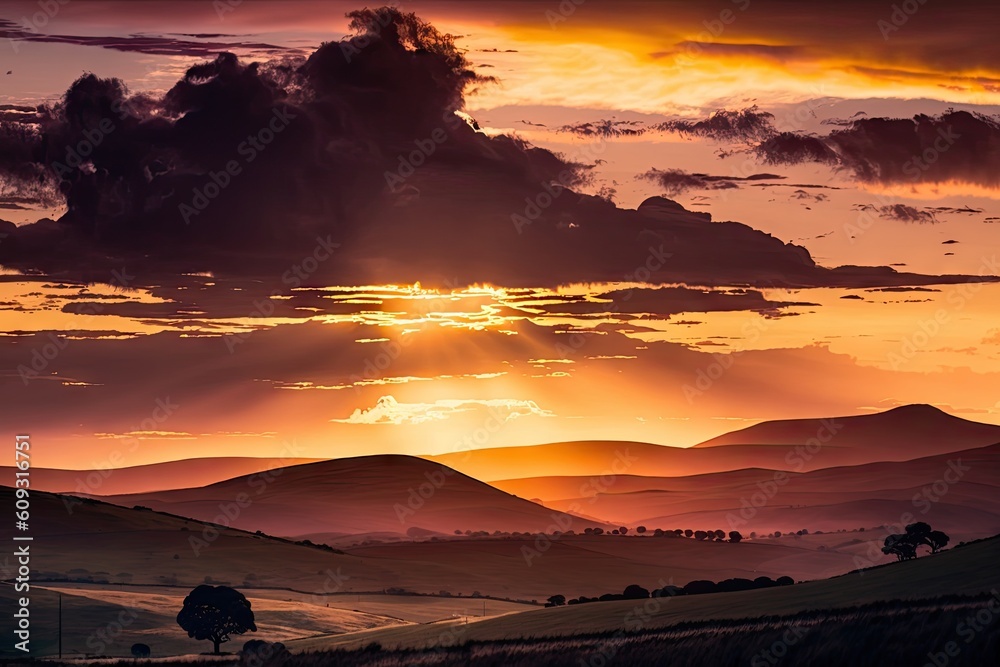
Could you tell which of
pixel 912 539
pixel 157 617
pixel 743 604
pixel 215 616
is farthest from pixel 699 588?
pixel 157 617

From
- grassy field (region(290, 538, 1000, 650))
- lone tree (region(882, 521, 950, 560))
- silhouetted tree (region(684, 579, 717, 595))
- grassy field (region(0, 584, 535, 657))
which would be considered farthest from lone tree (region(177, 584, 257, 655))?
lone tree (region(882, 521, 950, 560))

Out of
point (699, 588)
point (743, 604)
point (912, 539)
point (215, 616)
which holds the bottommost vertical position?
point (743, 604)

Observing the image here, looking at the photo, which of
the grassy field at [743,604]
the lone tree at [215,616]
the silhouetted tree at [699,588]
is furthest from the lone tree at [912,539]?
the lone tree at [215,616]

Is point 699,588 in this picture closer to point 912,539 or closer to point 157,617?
point 912,539

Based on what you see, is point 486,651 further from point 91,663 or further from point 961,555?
point 91,663

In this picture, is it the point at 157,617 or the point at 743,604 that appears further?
the point at 157,617

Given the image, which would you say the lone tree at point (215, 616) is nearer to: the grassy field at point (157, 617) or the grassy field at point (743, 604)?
the grassy field at point (157, 617)

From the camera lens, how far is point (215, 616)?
11538 centimetres

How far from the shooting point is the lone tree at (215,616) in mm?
115000

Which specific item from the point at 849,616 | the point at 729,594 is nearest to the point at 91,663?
the point at 729,594

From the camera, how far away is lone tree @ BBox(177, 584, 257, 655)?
377 ft

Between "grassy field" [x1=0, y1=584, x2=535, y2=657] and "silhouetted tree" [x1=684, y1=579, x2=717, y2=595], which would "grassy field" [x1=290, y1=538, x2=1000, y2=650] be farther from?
"grassy field" [x1=0, y1=584, x2=535, y2=657]

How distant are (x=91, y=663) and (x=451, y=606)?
8043 cm

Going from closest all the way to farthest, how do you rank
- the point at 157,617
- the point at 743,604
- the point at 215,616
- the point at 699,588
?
1. the point at 743,604
2. the point at 699,588
3. the point at 215,616
4. the point at 157,617
